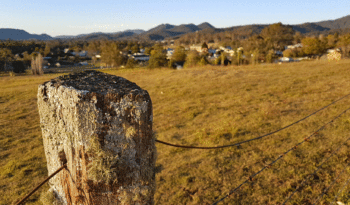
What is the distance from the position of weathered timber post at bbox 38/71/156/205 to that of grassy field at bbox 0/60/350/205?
0.61m

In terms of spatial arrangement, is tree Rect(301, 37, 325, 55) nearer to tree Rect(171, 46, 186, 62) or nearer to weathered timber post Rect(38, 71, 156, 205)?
tree Rect(171, 46, 186, 62)

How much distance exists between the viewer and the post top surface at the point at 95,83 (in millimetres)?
1253

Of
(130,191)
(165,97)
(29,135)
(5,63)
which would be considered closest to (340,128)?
(130,191)

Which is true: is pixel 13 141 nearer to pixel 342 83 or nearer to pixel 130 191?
pixel 130 191

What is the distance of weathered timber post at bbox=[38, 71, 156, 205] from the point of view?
3.94 feet

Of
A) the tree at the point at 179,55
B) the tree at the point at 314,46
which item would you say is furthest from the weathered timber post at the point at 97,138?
the tree at the point at 314,46

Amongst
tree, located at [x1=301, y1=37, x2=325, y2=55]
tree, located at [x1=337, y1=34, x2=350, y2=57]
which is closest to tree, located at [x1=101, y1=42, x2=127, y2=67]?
tree, located at [x1=301, y1=37, x2=325, y2=55]

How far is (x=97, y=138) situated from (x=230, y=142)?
6.04m

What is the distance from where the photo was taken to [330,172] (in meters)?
4.80

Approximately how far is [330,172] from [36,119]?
12.4 metres

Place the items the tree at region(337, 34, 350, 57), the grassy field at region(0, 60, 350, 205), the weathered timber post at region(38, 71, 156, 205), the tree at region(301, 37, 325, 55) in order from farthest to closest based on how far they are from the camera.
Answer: the tree at region(301, 37, 325, 55)
the tree at region(337, 34, 350, 57)
the grassy field at region(0, 60, 350, 205)
the weathered timber post at region(38, 71, 156, 205)

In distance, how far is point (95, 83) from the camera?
1361 mm

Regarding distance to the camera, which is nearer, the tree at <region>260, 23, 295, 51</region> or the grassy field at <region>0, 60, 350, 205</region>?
the grassy field at <region>0, 60, 350, 205</region>

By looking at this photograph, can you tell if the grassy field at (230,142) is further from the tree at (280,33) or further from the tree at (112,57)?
the tree at (280,33)
